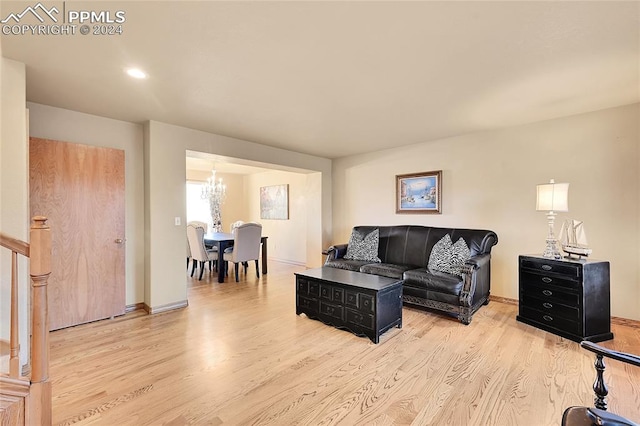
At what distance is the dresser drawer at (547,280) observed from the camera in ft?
9.00

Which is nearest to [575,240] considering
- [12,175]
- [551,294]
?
[551,294]

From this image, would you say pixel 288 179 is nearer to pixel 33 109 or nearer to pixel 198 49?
pixel 33 109

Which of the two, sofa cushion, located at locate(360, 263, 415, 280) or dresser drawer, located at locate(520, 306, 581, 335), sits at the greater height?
sofa cushion, located at locate(360, 263, 415, 280)

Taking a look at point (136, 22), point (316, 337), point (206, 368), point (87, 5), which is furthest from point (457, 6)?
point (206, 368)

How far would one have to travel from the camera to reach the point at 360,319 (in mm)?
2826

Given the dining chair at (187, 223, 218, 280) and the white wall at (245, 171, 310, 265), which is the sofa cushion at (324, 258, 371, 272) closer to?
the white wall at (245, 171, 310, 265)

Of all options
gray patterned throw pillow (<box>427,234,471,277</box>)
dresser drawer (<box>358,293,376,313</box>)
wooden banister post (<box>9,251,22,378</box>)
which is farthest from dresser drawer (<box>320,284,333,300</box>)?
wooden banister post (<box>9,251,22,378</box>)

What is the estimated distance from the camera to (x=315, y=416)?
1.74 m

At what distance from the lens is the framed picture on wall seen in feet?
23.6

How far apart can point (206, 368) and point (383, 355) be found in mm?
1469

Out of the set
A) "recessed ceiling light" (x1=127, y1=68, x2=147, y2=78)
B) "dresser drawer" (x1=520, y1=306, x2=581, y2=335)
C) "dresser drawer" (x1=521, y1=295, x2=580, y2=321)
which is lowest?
"dresser drawer" (x1=520, y1=306, x2=581, y2=335)

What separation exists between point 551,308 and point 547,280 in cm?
28

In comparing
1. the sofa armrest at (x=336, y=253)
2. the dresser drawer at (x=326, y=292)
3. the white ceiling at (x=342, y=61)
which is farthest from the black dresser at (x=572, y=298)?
the sofa armrest at (x=336, y=253)

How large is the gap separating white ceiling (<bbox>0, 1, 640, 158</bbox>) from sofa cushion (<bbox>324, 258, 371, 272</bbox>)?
2.05 m
